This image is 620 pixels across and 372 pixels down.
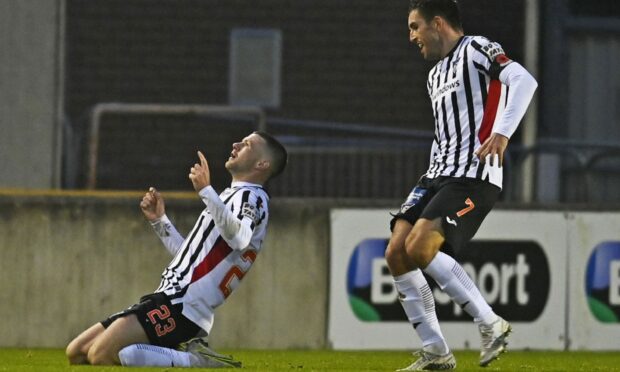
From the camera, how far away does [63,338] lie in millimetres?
12734

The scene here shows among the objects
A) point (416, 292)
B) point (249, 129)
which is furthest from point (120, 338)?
point (249, 129)

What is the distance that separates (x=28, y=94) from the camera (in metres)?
13.3

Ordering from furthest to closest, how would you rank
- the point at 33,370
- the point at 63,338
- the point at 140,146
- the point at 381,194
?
the point at 140,146 → the point at 381,194 → the point at 63,338 → the point at 33,370

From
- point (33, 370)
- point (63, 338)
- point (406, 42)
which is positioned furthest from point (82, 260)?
point (406, 42)

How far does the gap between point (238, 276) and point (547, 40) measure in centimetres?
1084

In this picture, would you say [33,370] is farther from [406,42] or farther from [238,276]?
[406,42]

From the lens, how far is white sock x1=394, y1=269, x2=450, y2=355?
29.1ft

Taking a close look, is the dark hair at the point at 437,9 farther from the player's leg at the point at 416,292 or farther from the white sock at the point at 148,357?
the white sock at the point at 148,357

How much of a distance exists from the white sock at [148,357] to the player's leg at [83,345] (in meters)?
0.32

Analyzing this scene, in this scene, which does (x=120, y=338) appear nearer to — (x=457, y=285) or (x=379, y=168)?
(x=457, y=285)

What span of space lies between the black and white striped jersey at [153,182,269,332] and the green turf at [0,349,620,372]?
43cm

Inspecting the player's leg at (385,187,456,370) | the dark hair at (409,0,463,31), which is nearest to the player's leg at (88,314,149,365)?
the player's leg at (385,187,456,370)

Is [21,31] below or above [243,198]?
above

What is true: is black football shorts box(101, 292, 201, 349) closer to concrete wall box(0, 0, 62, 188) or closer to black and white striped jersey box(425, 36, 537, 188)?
black and white striped jersey box(425, 36, 537, 188)
